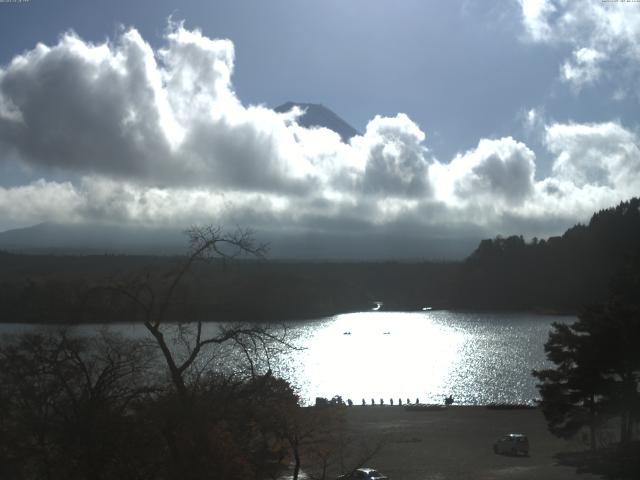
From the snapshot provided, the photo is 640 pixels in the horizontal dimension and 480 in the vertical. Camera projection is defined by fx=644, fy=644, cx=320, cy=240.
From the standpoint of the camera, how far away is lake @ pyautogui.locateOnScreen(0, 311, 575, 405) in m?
40.0

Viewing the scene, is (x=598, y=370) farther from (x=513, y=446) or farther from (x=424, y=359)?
(x=424, y=359)

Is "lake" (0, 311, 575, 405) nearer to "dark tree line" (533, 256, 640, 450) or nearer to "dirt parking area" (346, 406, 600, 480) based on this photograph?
"dirt parking area" (346, 406, 600, 480)

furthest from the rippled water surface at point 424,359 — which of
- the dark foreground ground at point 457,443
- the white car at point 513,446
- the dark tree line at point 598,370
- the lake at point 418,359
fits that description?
the dark tree line at point 598,370

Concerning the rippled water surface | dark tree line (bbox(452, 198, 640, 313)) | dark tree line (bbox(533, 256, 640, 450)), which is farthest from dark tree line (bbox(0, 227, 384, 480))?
dark tree line (bbox(452, 198, 640, 313))

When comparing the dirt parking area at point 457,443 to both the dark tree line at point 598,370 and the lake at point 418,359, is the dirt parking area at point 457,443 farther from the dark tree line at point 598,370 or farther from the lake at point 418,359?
the lake at point 418,359

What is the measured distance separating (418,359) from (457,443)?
37.4 m

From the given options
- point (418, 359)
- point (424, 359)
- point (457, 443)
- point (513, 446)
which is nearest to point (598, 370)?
point (513, 446)

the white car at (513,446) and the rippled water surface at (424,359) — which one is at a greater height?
the white car at (513,446)

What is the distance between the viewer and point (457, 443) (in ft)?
70.2

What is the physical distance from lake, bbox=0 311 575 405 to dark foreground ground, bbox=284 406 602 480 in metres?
→ 4.89

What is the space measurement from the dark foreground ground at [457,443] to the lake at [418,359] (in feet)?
16.0

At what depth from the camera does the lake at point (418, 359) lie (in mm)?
40031

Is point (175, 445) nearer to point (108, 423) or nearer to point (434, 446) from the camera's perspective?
point (108, 423)

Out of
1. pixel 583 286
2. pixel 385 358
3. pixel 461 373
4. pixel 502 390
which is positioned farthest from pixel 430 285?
pixel 502 390
